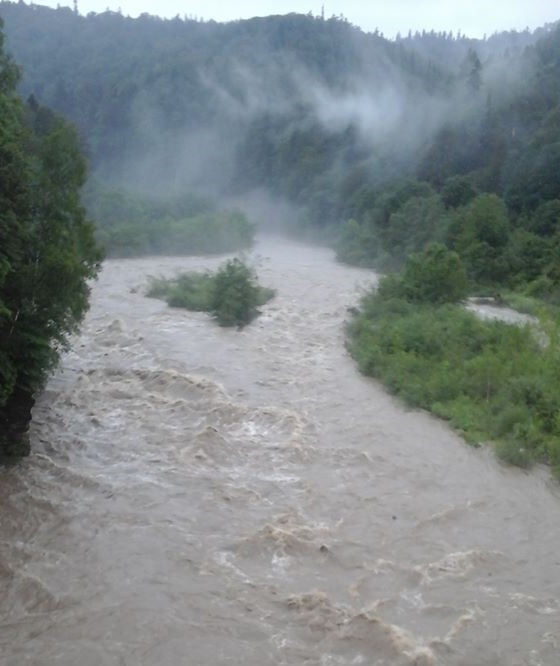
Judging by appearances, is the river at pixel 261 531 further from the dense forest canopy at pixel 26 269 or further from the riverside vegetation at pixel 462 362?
the dense forest canopy at pixel 26 269

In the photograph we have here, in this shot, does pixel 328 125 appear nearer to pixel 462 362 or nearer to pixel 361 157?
pixel 361 157

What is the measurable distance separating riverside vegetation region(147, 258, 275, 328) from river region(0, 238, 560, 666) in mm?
5840

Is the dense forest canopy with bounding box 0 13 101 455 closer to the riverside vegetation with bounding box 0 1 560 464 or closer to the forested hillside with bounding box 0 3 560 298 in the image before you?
the riverside vegetation with bounding box 0 1 560 464

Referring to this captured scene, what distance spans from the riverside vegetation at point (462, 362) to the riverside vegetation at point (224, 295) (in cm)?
348

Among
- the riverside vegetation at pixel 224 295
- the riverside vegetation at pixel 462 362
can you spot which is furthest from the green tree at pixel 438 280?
the riverside vegetation at pixel 224 295

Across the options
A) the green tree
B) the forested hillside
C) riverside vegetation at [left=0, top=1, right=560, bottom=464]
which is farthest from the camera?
the forested hillside

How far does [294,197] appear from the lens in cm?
6347

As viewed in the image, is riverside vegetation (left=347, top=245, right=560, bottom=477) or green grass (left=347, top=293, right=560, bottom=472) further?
riverside vegetation (left=347, top=245, right=560, bottom=477)

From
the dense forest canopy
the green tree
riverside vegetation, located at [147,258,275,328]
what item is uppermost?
the dense forest canopy

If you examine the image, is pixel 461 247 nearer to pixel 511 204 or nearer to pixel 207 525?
pixel 511 204

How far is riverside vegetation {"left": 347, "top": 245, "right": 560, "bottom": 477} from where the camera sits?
15094 mm

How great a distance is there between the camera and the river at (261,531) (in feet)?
28.2

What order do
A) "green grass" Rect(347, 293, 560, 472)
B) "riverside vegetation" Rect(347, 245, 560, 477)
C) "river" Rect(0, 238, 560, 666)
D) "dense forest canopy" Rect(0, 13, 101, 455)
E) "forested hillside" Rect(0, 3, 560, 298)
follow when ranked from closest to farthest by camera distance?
1. "river" Rect(0, 238, 560, 666)
2. "dense forest canopy" Rect(0, 13, 101, 455)
3. "green grass" Rect(347, 293, 560, 472)
4. "riverside vegetation" Rect(347, 245, 560, 477)
5. "forested hillside" Rect(0, 3, 560, 298)

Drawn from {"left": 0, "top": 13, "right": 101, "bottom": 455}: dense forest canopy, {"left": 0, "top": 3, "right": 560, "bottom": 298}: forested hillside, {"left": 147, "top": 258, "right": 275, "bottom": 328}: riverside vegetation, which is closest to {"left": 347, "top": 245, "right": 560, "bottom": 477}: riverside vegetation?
{"left": 147, "top": 258, "right": 275, "bottom": 328}: riverside vegetation
